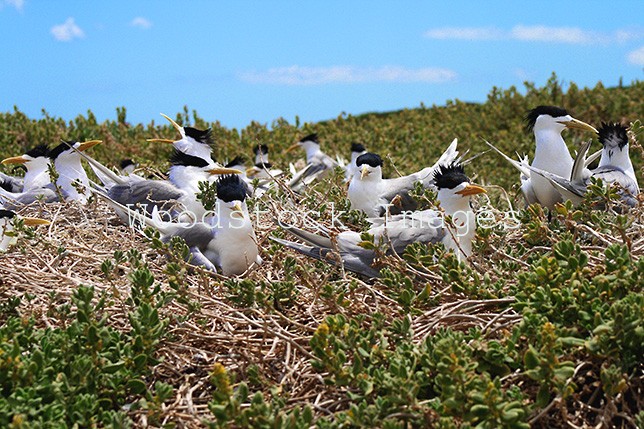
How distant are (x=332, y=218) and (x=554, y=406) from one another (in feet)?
9.23

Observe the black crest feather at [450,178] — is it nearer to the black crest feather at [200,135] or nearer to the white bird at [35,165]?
the black crest feather at [200,135]

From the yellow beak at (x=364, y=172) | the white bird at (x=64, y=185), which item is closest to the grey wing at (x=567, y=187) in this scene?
the yellow beak at (x=364, y=172)

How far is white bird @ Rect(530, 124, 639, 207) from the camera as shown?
18.1 feet

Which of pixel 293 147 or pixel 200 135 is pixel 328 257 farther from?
pixel 293 147

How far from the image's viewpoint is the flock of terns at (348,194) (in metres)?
4.92

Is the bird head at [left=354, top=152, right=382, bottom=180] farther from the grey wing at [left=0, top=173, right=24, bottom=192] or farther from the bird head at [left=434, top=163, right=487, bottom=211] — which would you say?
the grey wing at [left=0, top=173, right=24, bottom=192]

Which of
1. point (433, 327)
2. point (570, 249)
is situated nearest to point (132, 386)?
point (433, 327)

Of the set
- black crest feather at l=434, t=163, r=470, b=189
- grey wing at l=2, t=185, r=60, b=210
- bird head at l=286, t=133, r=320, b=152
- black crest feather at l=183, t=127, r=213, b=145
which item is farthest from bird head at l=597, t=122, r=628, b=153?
bird head at l=286, t=133, r=320, b=152

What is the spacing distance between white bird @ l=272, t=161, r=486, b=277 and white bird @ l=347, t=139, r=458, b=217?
4.10ft

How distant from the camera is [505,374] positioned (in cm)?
336

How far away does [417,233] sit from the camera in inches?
193

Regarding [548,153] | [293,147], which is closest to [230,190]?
[548,153]

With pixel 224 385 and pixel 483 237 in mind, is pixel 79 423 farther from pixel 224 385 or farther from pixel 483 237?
pixel 483 237

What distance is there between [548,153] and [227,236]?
269 cm
